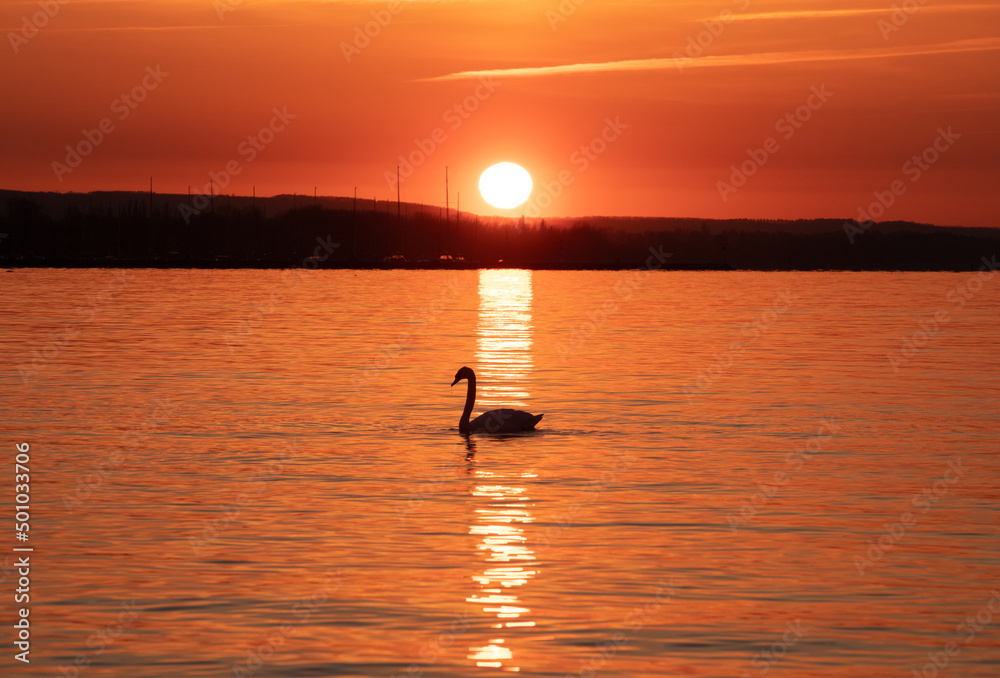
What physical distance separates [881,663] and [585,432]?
648 inches

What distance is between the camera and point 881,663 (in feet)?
40.3

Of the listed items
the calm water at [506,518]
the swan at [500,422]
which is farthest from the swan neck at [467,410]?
the calm water at [506,518]

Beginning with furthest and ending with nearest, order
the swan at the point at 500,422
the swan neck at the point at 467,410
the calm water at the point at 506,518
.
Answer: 1. the swan neck at the point at 467,410
2. the swan at the point at 500,422
3. the calm water at the point at 506,518

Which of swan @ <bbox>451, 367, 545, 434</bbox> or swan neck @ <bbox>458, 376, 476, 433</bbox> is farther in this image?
swan neck @ <bbox>458, 376, 476, 433</bbox>

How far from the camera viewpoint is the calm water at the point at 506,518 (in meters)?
12.8

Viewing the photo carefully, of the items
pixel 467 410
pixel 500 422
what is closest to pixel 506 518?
pixel 500 422

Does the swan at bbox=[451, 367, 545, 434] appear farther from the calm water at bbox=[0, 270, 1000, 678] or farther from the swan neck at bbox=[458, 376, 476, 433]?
the calm water at bbox=[0, 270, 1000, 678]

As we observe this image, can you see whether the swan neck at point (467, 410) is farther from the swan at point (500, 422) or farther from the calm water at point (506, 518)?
the calm water at point (506, 518)

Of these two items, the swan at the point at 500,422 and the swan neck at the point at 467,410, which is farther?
the swan neck at the point at 467,410

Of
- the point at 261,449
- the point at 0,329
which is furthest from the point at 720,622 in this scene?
the point at 0,329

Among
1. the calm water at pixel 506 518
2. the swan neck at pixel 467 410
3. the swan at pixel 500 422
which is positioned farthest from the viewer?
→ the swan neck at pixel 467 410

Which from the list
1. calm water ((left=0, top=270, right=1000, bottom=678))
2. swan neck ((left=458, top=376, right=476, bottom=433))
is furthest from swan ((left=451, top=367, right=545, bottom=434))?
calm water ((left=0, top=270, right=1000, bottom=678))

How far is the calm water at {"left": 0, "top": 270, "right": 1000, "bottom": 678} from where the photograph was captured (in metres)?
12.8

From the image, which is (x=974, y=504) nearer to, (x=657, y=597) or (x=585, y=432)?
(x=657, y=597)
